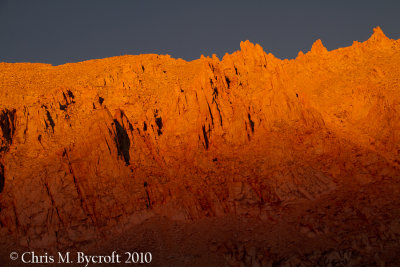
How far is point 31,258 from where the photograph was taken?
74.4ft

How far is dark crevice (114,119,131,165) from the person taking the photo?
27.0 meters

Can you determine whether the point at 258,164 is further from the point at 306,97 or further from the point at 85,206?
the point at 85,206

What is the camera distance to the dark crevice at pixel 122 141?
27.0 m

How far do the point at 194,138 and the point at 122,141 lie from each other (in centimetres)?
616

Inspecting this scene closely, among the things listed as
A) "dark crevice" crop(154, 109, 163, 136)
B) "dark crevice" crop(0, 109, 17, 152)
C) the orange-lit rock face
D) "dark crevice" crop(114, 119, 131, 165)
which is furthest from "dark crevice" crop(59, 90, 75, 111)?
"dark crevice" crop(154, 109, 163, 136)

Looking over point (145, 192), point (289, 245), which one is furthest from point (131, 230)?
point (289, 245)

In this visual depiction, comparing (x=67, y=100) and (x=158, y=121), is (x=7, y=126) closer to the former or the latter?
(x=67, y=100)

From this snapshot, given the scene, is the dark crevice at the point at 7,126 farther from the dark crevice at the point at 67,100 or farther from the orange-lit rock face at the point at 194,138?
the dark crevice at the point at 67,100

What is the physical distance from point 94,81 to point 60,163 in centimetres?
963

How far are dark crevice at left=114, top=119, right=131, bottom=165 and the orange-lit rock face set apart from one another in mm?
104

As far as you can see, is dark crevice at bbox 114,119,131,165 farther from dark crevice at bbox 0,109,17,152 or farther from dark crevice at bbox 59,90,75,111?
dark crevice at bbox 0,109,17,152

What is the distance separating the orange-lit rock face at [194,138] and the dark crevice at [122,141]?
0.34 feet

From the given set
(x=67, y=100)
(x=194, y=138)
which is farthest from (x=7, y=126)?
(x=194, y=138)

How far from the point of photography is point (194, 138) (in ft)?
92.0
